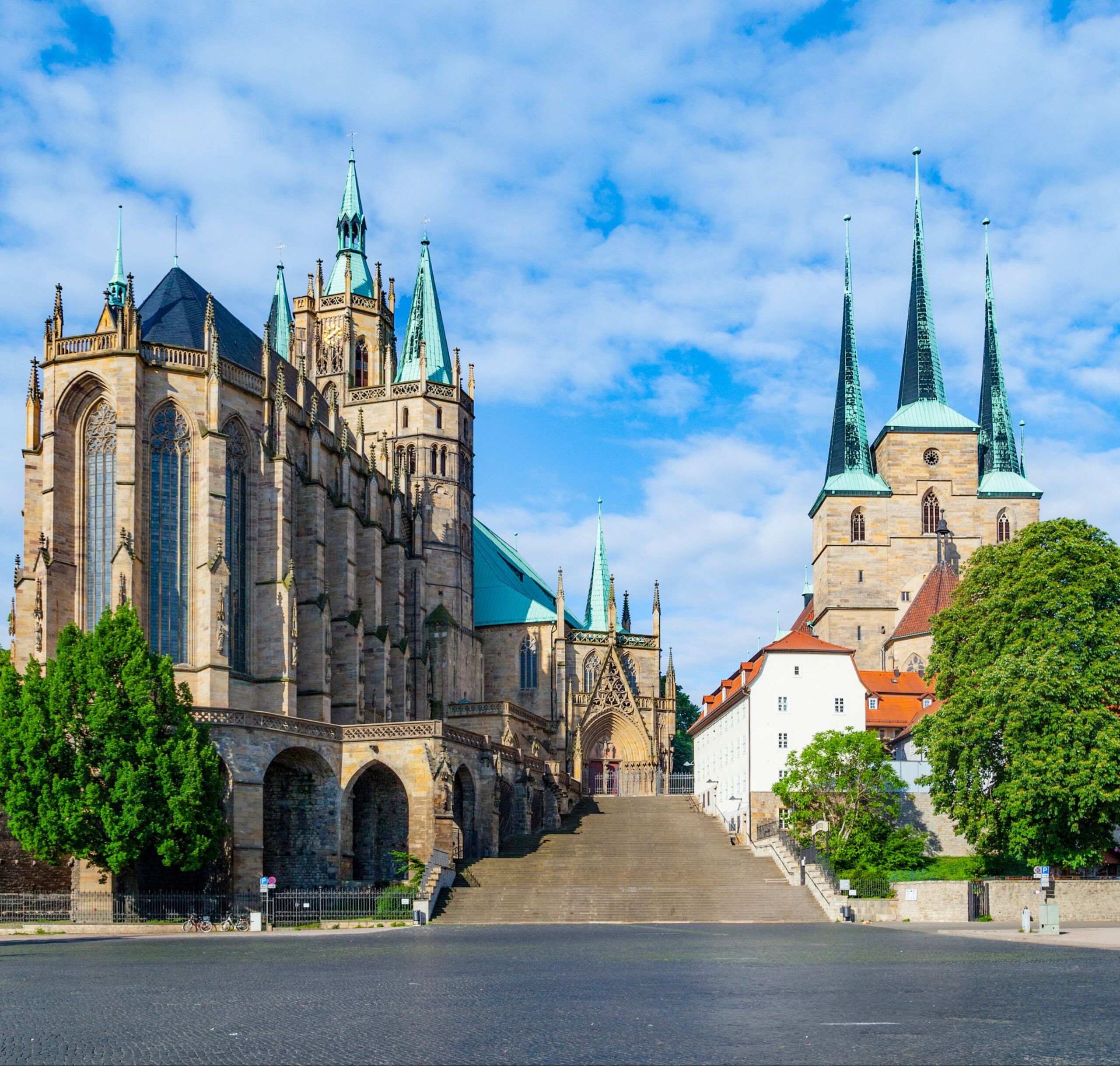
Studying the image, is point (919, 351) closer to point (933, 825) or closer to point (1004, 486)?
point (1004, 486)

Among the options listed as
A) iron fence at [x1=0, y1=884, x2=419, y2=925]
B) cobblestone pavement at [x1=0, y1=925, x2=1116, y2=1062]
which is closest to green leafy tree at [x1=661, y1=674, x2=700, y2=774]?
iron fence at [x1=0, y1=884, x2=419, y2=925]

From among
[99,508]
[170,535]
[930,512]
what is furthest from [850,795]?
[930,512]

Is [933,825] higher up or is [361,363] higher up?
[361,363]

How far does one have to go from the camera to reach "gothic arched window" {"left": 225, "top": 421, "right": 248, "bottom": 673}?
53062 mm

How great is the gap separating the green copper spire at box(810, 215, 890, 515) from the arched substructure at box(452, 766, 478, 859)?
130 ft

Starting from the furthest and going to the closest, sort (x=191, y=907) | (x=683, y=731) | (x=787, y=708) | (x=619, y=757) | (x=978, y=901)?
(x=683, y=731), (x=619, y=757), (x=787, y=708), (x=978, y=901), (x=191, y=907)

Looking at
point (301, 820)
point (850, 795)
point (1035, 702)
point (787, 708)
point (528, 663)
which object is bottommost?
point (301, 820)

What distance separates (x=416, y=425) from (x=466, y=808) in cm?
2814

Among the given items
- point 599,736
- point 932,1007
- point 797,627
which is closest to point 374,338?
point 599,736

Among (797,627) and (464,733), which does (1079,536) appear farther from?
(797,627)

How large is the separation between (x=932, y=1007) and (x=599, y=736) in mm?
62661

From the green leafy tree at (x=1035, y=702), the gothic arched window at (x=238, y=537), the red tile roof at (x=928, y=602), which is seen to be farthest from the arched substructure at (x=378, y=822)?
the red tile roof at (x=928, y=602)

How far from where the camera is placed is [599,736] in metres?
80.1

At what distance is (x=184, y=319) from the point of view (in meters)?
55.3
